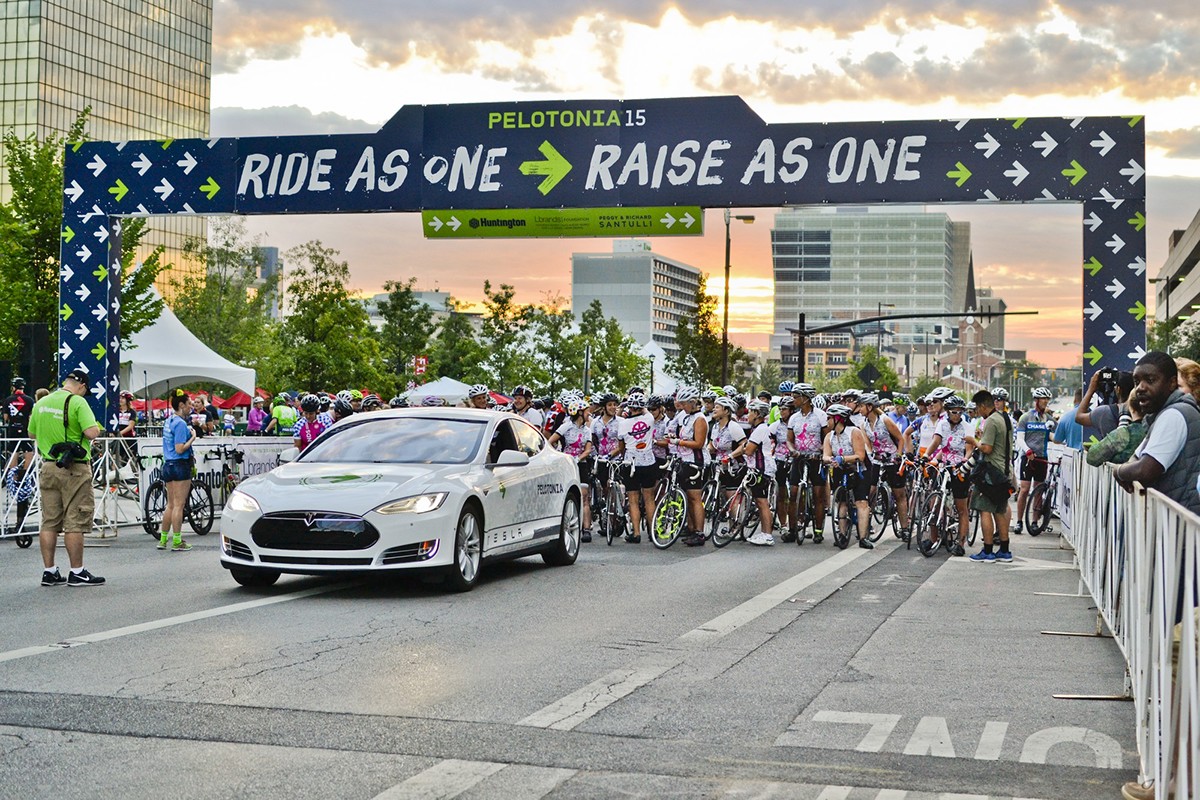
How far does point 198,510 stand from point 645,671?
1192 centimetres

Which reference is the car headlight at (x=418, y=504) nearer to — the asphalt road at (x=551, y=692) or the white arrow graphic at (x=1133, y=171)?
the asphalt road at (x=551, y=692)

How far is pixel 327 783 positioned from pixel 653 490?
12645 mm

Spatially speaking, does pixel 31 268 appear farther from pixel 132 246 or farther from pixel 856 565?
pixel 856 565

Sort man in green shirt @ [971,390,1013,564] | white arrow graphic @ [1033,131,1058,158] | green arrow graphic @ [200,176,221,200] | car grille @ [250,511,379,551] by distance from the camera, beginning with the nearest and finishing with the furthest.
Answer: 1. car grille @ [250,511,379,551]
2. man in green shirt @ [971,390,1013,564]
3. white arrow graphic @ [1033,131,1058,158]
4. green arrow graphic @ [200,176,221,200]

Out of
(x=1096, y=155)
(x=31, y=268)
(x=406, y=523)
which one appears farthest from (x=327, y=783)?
(x=31, y=268)

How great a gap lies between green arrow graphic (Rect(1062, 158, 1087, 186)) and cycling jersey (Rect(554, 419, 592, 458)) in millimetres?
6756

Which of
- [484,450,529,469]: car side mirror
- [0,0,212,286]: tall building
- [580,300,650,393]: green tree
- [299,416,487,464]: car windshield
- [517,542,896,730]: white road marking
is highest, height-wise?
[0,0,212,286]: tall building

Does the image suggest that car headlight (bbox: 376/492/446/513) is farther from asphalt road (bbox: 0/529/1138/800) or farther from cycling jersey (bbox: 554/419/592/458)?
cycling jersey (bbox: 554/419/592/458)

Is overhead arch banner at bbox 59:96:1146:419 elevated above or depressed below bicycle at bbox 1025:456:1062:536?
above

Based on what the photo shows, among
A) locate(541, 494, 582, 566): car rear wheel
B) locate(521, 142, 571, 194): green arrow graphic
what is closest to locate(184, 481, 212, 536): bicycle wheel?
locate(541, 494, 582, 566): car rear wheel

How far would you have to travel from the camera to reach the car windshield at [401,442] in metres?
12.8

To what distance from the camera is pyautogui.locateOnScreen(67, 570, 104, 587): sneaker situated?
41.3ft

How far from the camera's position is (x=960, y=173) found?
18281mm

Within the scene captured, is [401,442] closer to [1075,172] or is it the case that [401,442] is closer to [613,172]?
[613,172]
